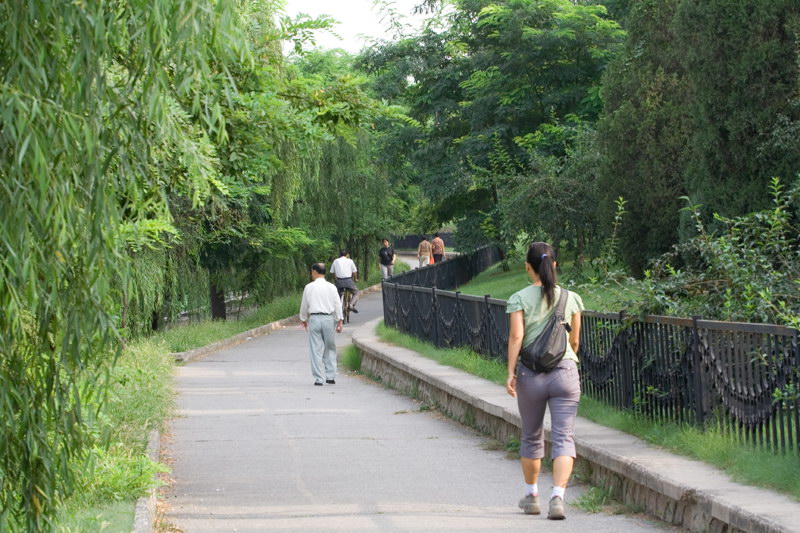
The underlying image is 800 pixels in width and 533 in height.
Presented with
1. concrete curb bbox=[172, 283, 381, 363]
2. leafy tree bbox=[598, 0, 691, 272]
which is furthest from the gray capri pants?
concrete curb bbox=[172, 283, 381, 363]

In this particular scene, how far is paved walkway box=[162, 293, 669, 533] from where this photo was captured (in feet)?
26.4

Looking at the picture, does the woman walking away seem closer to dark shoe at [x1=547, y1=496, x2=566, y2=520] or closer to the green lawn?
dark shoe at [x1=547, y1=496, x2=566, y2=520]

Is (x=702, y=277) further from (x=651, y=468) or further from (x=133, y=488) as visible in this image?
(x=133, y=488)

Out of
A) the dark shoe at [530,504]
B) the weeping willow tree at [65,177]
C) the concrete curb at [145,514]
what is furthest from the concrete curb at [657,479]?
the weeping willow tree at [65,177]

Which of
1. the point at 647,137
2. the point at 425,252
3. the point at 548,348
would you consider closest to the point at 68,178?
the point at 548,348

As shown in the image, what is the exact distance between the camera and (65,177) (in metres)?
4.81

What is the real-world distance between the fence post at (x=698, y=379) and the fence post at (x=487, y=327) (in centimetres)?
647

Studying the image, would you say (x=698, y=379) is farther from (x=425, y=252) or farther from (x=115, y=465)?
(x=425, y=252)

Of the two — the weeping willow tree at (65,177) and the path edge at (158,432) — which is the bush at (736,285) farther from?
the weeping willow tree at (65,177)

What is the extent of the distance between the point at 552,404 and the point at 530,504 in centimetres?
73

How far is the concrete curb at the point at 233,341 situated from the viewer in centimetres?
2345

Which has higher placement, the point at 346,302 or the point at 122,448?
the point at 122,448

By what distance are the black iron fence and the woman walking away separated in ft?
4.04

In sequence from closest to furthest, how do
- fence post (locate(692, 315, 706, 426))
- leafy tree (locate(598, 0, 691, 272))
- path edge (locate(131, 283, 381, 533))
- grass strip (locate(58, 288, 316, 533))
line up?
grass strip (locate(58, 288, 316, 533)) < path edge (locate(131, 283, 381, 533)) < fence post (locate(692, 315, 706, 426)) < leafy tree (locate(598, 0, 691, 272))
